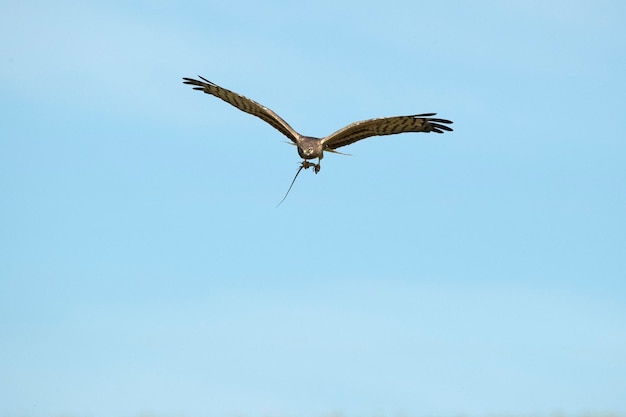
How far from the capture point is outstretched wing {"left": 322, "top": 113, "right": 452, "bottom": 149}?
27.1m

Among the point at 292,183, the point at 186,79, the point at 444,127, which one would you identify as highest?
the point at 186,79

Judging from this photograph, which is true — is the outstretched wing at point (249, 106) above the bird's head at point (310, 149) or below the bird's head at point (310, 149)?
above

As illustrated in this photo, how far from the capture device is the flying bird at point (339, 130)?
88.6ft

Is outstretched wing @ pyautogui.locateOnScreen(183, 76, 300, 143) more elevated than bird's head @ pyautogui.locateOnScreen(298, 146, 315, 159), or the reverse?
outstretched wing @ pyautogui.locateOnScreen(183, 76, 300, 143)

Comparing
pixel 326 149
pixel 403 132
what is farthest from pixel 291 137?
pixel 403 132

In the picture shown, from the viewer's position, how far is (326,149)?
2728cm

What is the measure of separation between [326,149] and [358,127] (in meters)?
0.86

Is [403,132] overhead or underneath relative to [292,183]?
overhead

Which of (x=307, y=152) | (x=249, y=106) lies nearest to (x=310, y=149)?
(x=307, y=152)

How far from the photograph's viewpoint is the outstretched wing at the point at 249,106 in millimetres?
27844

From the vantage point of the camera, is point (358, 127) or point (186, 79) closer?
point (358, 127)

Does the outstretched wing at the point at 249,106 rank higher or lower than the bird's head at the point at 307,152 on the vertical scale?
higher

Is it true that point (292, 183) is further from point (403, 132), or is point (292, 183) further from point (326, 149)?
point (403, 132)

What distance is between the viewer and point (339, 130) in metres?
27.0
